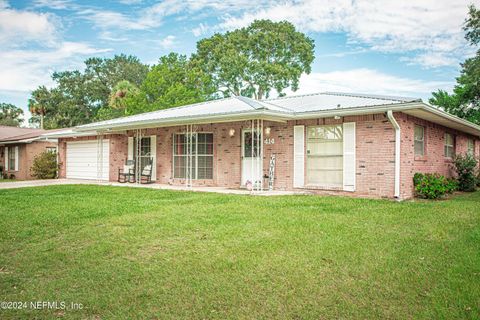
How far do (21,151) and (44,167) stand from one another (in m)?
3.35

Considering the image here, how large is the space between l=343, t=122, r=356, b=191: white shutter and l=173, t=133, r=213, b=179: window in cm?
492

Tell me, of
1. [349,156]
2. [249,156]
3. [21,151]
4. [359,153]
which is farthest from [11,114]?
[359,153]

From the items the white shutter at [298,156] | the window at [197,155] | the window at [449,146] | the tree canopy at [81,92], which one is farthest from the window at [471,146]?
the tree canopy at [81,92]

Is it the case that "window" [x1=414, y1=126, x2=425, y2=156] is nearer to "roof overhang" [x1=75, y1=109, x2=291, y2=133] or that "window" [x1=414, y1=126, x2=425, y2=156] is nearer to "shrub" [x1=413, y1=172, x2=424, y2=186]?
"shrub" [x1=413, y1=172, x2=424, y2=186]

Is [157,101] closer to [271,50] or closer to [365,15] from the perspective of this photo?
[271,50]

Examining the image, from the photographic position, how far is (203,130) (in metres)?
13.2

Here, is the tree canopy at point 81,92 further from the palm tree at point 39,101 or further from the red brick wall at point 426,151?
the red brick wall at point 426,151

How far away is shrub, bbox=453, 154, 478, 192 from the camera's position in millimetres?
13531

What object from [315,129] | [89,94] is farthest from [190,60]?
[315,129]

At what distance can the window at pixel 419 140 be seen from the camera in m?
11.0

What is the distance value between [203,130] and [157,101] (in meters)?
15.7

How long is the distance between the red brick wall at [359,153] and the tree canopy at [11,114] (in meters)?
41.5


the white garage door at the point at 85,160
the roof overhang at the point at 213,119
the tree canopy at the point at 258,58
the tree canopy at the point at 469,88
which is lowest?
the white garage door at the point at 85,160

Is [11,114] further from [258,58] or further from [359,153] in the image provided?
[359,153]
